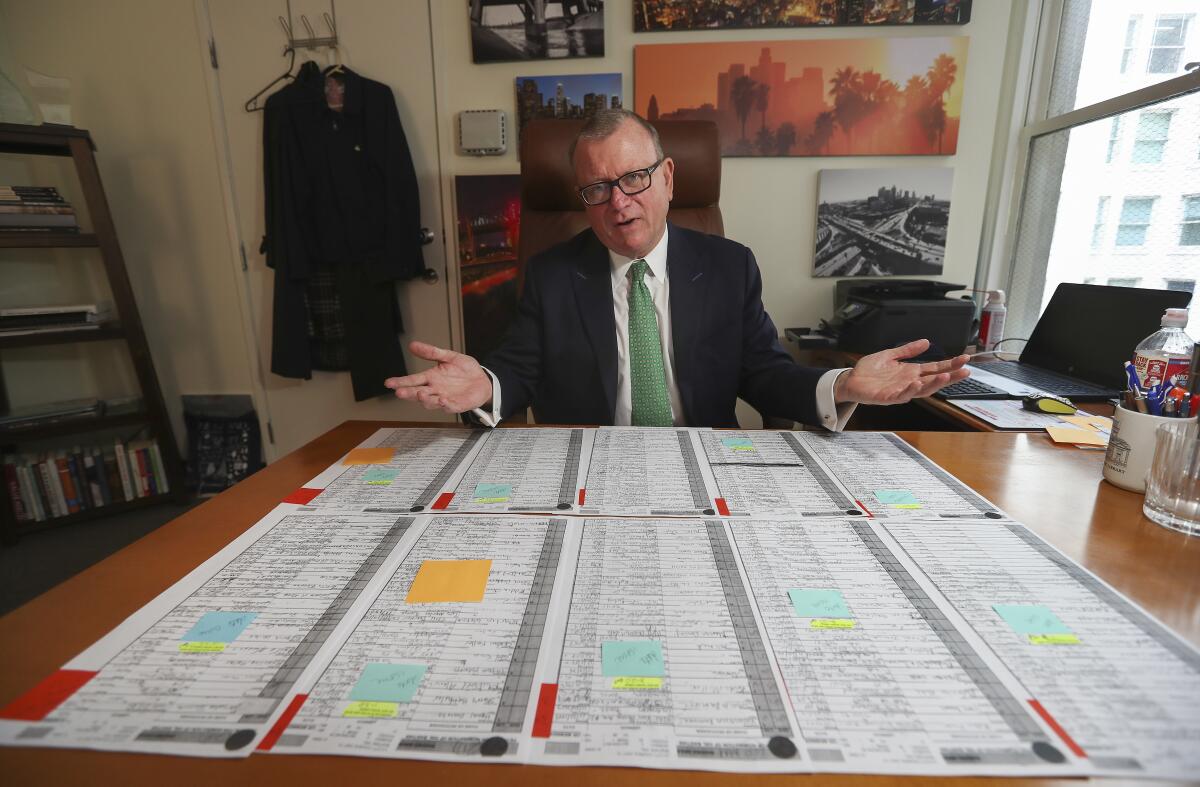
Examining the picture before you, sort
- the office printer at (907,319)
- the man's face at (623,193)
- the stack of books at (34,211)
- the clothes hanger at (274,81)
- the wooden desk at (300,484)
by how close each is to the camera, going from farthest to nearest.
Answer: the clothes hanger at (274,81) < the stack of books at (34,211) < the office printer at (907,319) < the man's face at (623,193) < the wooden desk at (300,484)

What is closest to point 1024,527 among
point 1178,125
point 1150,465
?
point 1150,465

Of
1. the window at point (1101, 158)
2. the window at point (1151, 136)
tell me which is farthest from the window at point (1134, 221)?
the window at point (1151, 136)

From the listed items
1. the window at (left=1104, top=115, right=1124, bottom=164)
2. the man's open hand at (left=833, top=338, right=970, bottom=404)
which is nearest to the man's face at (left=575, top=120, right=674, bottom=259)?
the man's open hand at (left=833, top=338, right=970, bottom=404)

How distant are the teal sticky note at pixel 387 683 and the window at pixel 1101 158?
6.40 feet

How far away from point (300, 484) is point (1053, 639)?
0.94m

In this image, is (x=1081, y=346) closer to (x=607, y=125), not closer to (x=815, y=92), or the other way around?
(x=815, y=92)

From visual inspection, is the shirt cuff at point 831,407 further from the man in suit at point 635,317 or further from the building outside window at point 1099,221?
the building outside window at point 1099,221

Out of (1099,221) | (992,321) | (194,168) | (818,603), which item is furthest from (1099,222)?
(194,168)

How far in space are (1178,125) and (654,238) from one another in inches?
54.9

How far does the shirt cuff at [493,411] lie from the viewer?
1.11m

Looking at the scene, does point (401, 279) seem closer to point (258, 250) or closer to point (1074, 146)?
point (258, 250)

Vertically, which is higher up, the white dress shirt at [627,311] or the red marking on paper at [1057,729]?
the white dress shirt at [627,311]

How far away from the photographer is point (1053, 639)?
512 mm

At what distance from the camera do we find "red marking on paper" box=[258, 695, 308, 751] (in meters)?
0.42
